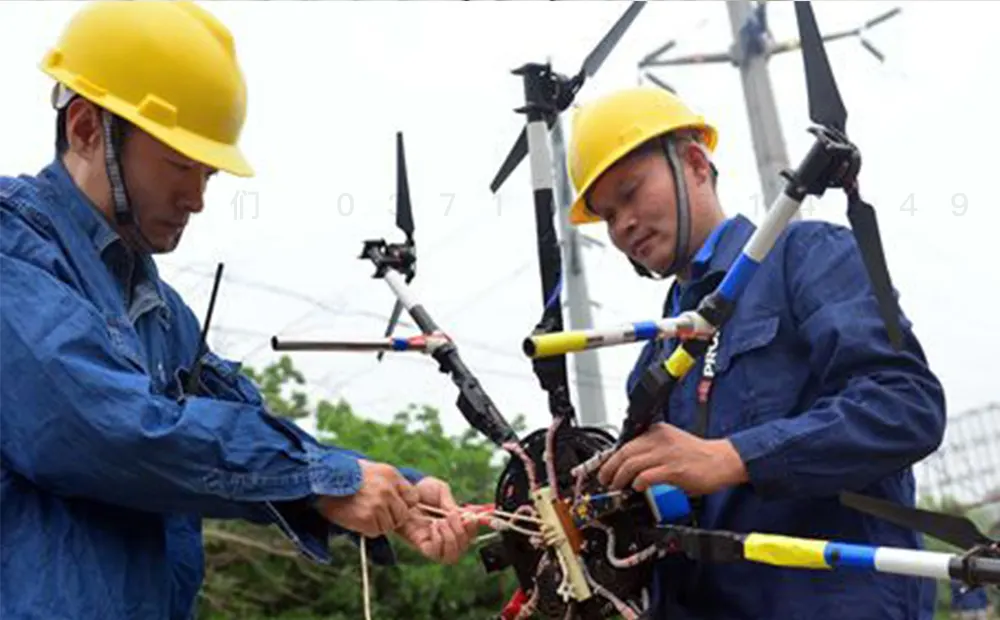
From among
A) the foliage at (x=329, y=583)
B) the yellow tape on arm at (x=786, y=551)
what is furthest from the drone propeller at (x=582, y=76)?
the foliage at (x=329, y=583)

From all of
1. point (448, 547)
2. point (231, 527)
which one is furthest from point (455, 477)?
point (448, 547)

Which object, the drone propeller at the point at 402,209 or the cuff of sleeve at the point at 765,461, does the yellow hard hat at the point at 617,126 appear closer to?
the drone propeller at the point at 402,209

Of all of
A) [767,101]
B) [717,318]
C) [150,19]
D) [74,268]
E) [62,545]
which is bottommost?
[62,545]

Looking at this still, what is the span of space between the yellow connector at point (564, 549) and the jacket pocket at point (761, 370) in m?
0.46

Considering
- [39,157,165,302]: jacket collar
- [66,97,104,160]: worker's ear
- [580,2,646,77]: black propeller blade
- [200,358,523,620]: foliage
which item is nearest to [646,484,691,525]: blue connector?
[39,157,165,302]: jacket collar

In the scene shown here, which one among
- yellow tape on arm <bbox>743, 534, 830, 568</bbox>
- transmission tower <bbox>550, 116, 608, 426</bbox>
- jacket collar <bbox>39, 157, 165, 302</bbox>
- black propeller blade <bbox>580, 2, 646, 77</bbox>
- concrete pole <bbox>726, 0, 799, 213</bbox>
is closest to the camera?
yellow tape on arm <bbox>743, 534, 830, 568</bbox>

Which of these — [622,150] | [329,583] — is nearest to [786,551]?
[622,150]

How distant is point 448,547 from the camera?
2635mm

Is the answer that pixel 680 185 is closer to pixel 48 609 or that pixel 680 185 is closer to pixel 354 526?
pixel 354 526

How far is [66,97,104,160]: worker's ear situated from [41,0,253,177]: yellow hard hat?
0.04 metres

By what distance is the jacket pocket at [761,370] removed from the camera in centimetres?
254

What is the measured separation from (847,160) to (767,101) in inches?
283

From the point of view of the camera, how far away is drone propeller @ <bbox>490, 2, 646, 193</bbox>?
291 cm

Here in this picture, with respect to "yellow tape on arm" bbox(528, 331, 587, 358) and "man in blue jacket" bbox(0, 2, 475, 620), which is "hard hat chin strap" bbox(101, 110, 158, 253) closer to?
"man in blue jacket" bbox(0, 2, 475, 620)
